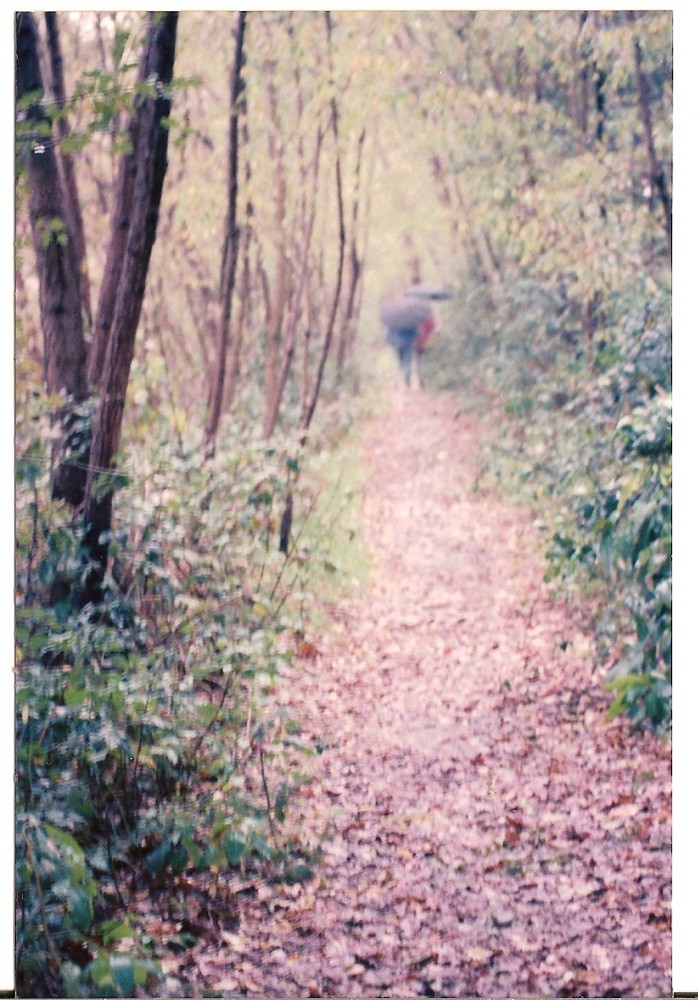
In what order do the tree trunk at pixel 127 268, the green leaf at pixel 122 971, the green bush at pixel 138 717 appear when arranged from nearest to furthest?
the green leaf at pixel 122 971 → the green bush at pixel 138 717 → the tree trunk at pixel 127 268

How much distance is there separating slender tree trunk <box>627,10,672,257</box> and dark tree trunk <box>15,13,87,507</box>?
7.16 feet

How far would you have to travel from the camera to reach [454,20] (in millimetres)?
3010

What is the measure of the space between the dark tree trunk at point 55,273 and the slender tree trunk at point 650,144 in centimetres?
218

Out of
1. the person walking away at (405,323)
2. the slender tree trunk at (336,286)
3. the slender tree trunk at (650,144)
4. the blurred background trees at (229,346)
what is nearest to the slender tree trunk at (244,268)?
the blurred background trees at (229,346)

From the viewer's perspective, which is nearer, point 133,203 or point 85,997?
point 85,997

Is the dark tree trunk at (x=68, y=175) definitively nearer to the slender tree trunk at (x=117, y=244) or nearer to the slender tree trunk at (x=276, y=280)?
the slender tree trunk at (x=117, y=244)

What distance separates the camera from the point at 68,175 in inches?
129

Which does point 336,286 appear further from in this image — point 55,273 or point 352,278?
point 55,273

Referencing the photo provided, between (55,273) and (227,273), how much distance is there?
0.86 m

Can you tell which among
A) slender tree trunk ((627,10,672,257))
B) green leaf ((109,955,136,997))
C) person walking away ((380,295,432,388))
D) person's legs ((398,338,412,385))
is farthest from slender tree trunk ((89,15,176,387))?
green leaf ((109,955,136,997))

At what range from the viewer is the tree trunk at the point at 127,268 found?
10.0ft
